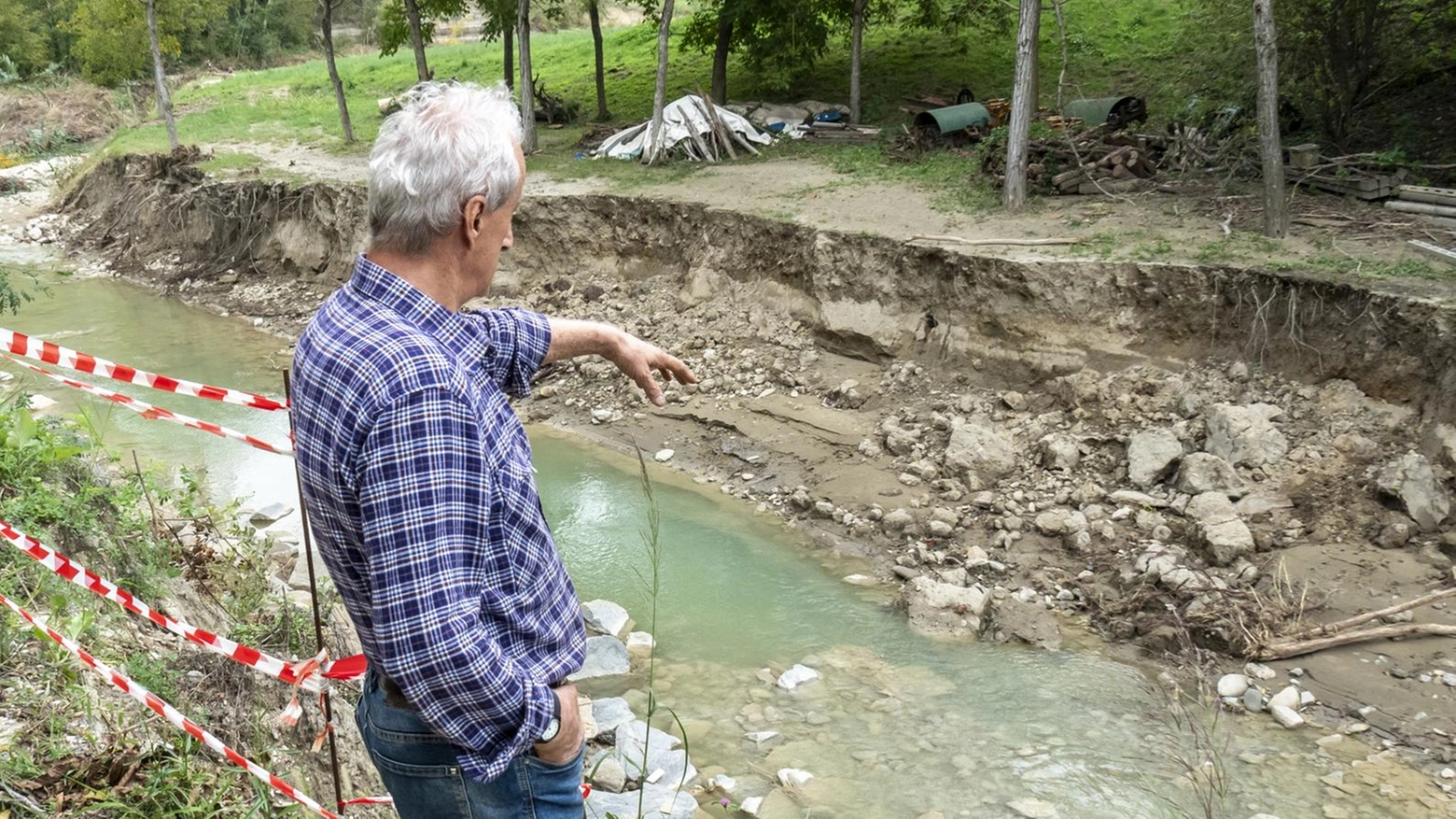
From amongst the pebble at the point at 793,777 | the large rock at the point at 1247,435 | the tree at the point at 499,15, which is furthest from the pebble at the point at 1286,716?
the tree at the point at 499,15

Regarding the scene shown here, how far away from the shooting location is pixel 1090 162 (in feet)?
37.6

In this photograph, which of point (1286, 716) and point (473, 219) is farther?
point (1286, 716)

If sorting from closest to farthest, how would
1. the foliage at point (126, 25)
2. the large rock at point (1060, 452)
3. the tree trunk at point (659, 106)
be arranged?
the large rock at point (1060, 452)
the tree trunk at point (659, 106)
the foliage at point (126, 25)

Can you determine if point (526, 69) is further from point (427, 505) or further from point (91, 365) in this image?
point (427, 505)

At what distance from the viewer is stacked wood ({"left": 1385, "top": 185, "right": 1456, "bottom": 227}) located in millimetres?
8664

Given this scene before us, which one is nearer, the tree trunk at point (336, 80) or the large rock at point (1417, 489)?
the large rock at point (1417, 489)

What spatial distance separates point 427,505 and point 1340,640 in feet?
20.7

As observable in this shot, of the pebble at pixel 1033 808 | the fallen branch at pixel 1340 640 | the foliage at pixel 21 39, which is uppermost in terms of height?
the foliage at pixel 21 39

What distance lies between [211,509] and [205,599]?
1172mm

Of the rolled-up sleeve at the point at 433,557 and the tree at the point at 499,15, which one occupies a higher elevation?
the tree at the point at 499,15

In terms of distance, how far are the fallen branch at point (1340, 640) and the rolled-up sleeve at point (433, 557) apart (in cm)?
588

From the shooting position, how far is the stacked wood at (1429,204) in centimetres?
866

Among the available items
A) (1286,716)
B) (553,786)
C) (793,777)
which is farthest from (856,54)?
(553,786)

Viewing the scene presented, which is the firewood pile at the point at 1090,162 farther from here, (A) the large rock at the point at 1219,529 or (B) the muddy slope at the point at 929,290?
(A) the large rock at the point at 1219,529
